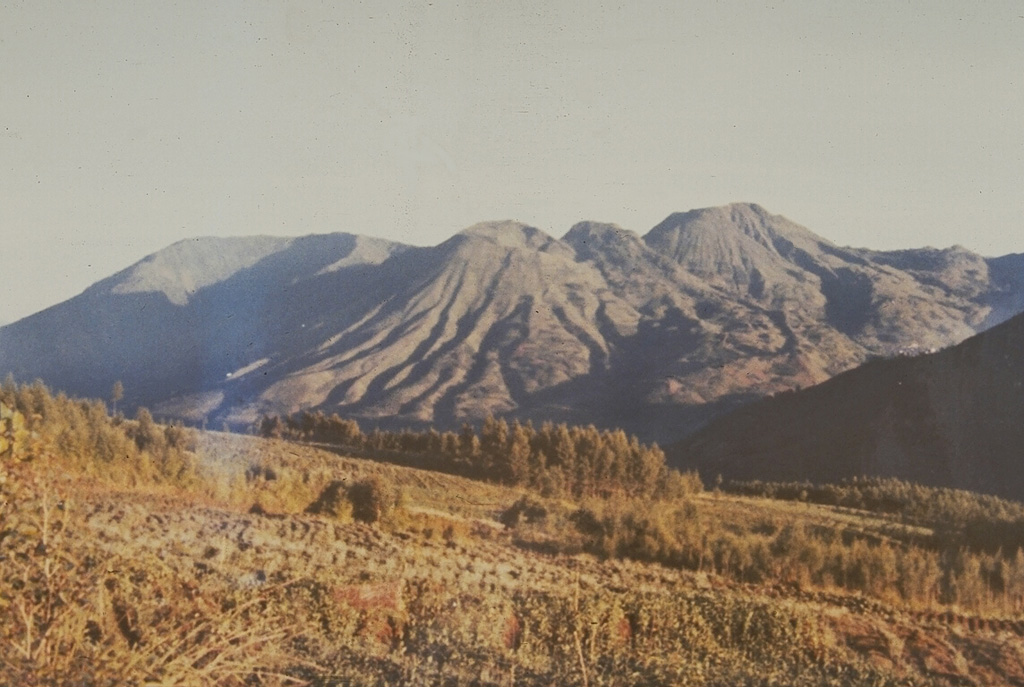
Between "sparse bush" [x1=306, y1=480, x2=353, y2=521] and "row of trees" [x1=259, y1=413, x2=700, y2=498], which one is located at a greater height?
"sparse bush" [x1=306, y1=480, x2=353, y2=521]

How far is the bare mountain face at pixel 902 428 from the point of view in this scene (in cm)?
4875

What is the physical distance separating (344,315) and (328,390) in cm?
4003

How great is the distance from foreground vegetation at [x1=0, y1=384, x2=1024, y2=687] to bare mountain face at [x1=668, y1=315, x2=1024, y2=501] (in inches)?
1240

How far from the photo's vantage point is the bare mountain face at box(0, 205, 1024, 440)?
112 meters

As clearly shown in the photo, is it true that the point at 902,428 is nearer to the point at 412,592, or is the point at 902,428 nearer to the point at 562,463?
the point at 562,463

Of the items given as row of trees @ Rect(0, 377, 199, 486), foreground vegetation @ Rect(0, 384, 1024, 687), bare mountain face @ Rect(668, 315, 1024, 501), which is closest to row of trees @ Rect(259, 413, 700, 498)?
row of trees @ Rect(0, 377, 199, 486)

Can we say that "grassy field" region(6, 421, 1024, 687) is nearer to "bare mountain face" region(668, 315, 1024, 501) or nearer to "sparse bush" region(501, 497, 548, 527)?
"sparse bush" region(501, 497, 548, 527)

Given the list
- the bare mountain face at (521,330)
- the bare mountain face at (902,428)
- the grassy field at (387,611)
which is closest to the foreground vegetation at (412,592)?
the grassy field at (387,611)

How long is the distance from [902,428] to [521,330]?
267ft

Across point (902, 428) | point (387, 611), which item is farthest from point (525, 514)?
point (902, 428)

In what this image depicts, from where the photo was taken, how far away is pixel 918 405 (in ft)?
191

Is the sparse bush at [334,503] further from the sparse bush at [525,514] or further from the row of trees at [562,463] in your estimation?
the row of trees at [562,463]

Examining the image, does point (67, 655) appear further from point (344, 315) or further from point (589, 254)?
point (589, 254)

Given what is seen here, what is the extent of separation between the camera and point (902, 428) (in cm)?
5666
